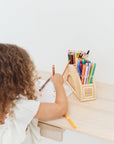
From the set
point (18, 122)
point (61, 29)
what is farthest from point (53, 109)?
point (61, 29)

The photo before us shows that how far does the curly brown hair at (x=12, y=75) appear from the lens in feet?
2.45

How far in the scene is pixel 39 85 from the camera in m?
1.11

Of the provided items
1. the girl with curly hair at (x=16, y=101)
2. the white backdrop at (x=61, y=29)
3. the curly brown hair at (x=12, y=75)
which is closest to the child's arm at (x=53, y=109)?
the girl with curly hair at (x=16, y=101)

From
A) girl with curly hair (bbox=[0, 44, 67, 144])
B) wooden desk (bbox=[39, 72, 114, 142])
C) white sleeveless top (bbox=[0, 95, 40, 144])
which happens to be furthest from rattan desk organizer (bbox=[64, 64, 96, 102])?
white sleeveless top (bbox=[0, 95, 40, 144])

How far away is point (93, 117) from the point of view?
0.85 metres

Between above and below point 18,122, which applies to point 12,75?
above

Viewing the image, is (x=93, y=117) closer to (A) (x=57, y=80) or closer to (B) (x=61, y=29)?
(A) (x=57, y=80)

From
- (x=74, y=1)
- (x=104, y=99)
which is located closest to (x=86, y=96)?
(x=104, y=99)

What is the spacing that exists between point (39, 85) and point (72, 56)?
0.86 ft

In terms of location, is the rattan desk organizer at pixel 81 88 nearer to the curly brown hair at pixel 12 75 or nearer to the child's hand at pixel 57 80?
the child's hand at pixel 57 80

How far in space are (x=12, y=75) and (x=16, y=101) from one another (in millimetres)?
125

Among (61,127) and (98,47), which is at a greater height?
(98,47)

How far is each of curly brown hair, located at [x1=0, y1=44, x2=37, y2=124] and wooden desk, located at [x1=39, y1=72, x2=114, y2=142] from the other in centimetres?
18

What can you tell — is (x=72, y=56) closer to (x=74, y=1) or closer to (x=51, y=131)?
(x=74, y=1)
